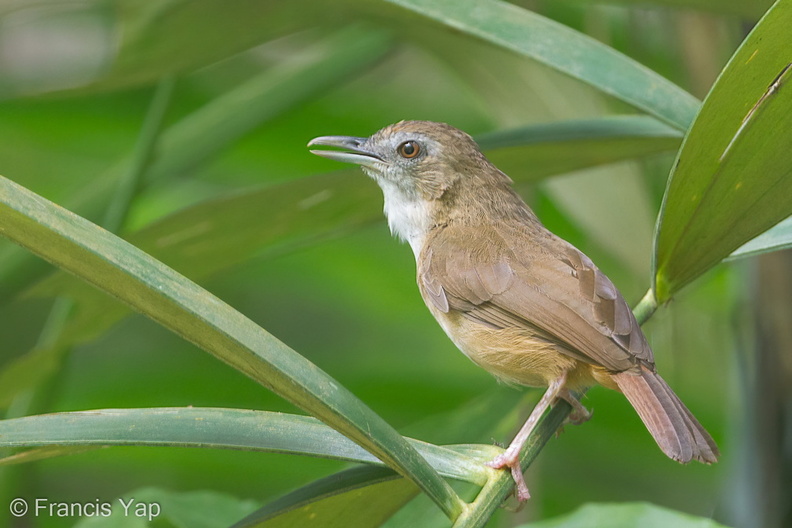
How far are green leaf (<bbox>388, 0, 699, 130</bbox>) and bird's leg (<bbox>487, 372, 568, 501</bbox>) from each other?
0.73 meters

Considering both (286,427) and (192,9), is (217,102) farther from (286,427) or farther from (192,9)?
(286,427)

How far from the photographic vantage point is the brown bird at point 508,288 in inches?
84.5

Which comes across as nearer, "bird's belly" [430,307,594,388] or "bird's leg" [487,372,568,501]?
"bird's leg" [487,372,568,501]

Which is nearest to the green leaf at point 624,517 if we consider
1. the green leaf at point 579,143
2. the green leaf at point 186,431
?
the green leaf at point 186,431

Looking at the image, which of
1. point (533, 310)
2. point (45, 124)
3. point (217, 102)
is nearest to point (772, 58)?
point (533, 310)

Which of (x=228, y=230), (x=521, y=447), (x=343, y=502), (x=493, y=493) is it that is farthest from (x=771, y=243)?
(x=228, y=230)

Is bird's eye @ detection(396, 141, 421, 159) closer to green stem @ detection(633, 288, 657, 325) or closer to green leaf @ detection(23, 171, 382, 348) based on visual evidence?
green leaf @ detection(23, 171, 382, 348)

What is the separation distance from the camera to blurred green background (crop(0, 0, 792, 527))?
2592 millimetres

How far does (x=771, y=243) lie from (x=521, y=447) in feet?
2.42

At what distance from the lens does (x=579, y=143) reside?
7.43ft

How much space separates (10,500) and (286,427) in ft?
4.57

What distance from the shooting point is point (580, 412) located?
2.52 m

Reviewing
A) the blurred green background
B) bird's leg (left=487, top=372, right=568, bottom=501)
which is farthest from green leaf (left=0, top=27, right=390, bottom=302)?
bird's leg (left=487, top=372, right=568, bottom=501)

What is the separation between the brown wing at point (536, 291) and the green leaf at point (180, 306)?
974 millimetres
